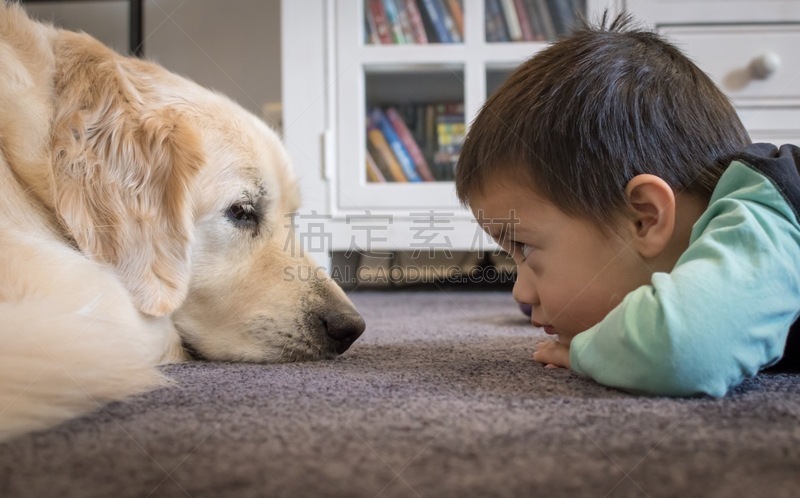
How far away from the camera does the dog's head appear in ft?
2.74

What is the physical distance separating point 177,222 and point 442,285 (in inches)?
66.1

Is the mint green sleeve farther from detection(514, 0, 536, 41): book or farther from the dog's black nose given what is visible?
detection(514, 0, 536, 41): book

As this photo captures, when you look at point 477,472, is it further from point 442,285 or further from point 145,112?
point 442,285

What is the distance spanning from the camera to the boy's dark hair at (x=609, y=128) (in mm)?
758

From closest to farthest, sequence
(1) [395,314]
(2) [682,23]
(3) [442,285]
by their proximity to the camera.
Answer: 1. (1) [395,314]
2. (2) [682,23]
3. (3) [442,285]

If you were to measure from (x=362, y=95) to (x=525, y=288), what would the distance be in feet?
4.64

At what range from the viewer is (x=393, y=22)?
212cm

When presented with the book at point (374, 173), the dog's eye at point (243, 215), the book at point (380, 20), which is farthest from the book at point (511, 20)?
the dog's eye at point (243, 215)

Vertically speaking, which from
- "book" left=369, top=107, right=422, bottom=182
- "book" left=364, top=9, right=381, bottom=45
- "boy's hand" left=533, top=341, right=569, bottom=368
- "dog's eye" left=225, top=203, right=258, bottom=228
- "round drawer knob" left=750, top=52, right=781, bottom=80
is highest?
"book" left=364, top=9, right=381, bottom=45

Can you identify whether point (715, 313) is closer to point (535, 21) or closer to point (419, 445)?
point (419, 445)

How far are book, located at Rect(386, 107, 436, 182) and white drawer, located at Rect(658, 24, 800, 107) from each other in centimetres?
82

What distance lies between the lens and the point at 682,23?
199cm

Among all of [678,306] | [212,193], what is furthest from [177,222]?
[678,306]

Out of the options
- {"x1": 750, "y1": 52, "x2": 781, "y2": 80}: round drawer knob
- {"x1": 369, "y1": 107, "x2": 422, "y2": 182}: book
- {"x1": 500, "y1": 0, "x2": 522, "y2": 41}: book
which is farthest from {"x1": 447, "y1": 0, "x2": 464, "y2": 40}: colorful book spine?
Answer: {"x1": 750, "y1": 52, "x2": 781, "y2": 80}: round drawer knob
